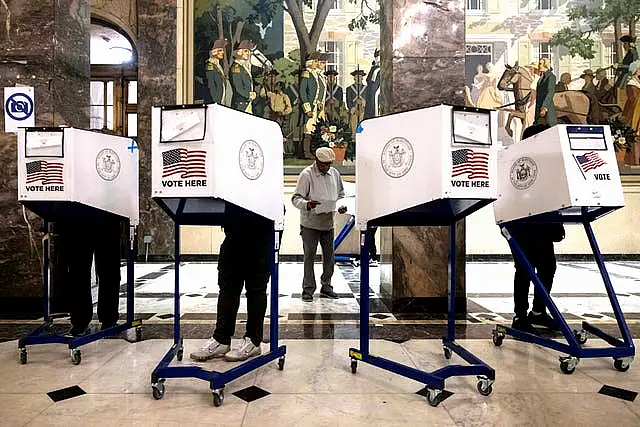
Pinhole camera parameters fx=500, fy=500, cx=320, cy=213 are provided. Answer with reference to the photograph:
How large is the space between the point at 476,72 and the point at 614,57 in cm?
242

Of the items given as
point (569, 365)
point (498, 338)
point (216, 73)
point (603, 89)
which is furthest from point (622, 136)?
point (569, 365)

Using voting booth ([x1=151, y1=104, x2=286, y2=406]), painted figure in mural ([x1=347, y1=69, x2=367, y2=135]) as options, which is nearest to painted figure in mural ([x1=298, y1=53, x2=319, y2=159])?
painted figure in mural ([x1=347, y1=69, x2=367, y2=135])

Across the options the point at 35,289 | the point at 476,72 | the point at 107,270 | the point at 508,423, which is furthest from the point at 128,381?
the point at 476,72

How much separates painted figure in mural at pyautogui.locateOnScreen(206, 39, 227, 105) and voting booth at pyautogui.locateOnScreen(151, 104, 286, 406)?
20.5 ft

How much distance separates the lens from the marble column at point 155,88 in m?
8.34

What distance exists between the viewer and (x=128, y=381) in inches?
96.0

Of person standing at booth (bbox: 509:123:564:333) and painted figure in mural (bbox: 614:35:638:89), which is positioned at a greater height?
painted figure in mural (bbox: 614:35:638:89)

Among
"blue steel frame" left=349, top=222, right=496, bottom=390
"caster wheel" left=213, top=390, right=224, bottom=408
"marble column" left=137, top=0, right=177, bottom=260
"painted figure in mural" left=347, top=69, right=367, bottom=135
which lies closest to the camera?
"caster wheel" left=213, top=390, right=224, bottom=408

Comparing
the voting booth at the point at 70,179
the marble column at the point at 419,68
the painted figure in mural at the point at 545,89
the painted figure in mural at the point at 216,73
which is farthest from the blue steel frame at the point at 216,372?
the painted figure in mural at the point at 545,89

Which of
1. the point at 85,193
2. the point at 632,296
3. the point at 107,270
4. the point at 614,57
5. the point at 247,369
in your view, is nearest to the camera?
the point at 247,369

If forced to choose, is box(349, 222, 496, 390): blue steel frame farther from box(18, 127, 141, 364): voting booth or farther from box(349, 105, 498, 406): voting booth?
box(18, 127, 141, 364): voting booth

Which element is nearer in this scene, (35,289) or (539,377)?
(539,377)

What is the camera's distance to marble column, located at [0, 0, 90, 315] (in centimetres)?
398

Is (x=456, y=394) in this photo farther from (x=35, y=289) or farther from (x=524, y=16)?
(x=524, y=16)
